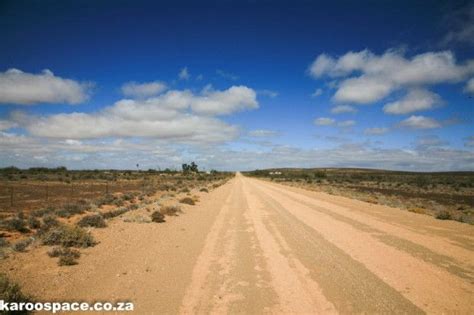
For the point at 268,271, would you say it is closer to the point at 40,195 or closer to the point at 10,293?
the point at 10,293

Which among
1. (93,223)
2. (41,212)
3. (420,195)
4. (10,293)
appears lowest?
(420,195)

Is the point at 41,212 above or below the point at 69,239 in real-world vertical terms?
below

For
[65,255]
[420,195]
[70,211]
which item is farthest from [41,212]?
[420,195]

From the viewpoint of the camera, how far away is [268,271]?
812 centimetres

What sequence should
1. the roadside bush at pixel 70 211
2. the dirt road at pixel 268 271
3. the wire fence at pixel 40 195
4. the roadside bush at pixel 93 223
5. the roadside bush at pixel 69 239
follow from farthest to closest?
the wire fence at pixel 40 195 → the roadside bush at pixel 70 211 → the roadside bush at pixel 93 223 → the roadside bush at pixel 69 239 → the dirt road at pixel 268 271

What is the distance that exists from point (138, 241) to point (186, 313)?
6.61 metres

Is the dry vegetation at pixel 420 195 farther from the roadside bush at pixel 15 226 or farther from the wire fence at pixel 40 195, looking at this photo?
the wire fence at pixel 40 195

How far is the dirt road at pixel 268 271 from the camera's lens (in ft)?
20.4

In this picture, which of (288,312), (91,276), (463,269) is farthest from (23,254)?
(463,269)

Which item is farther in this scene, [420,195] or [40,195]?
[420,195]

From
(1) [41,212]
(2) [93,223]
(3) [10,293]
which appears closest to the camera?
(3) [10,293]

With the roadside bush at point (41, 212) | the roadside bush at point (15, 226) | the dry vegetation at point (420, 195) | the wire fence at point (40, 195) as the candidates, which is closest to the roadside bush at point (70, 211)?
the roadside bush at point (41, 212)

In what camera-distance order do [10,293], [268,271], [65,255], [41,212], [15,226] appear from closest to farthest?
[10,293] → [268,271] → [65,255] → [15,226] → [41,212]

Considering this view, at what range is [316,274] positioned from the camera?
7891 millimetres
